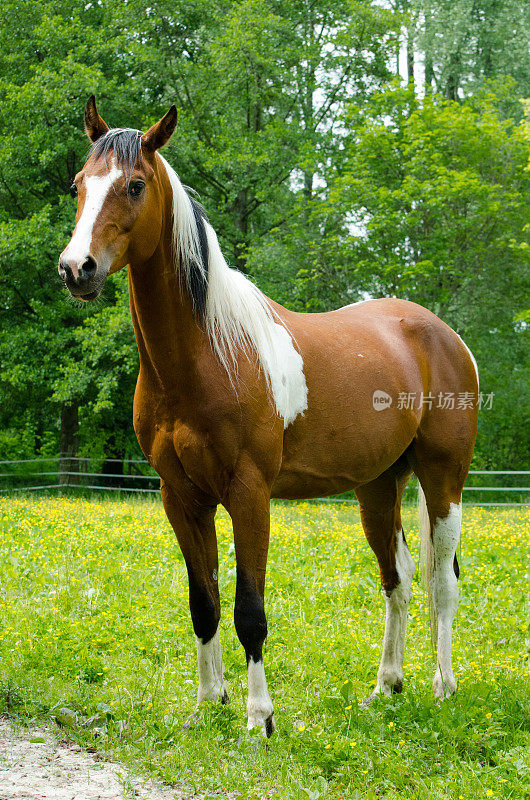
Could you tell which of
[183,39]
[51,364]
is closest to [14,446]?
[51,364]

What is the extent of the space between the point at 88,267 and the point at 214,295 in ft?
2.50

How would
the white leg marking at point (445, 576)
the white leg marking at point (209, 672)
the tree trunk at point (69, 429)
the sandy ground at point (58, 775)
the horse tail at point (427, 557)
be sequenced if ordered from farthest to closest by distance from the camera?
the tree trunk at point (69, 429), the horse tail at point (427, 557), the white leg marking at point (445, 576), the white leg marking at point (209, 672), the sandy ground at point (58, 775)

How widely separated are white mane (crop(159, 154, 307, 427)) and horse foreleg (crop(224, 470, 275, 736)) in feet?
1.40

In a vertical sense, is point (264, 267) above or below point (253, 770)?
above

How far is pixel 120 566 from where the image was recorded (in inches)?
229

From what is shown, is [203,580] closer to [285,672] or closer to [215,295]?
[285,672]

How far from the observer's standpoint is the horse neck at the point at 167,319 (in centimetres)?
306

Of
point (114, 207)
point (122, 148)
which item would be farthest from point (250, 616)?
point (122, 148)

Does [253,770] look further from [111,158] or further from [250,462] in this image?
[111,158]

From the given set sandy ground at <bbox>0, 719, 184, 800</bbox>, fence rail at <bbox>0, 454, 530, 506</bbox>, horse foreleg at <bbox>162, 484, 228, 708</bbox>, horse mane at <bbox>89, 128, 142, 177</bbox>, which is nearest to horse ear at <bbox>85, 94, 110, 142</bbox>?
horse mane at <bbox>89, 128, 142, 177</bbox>

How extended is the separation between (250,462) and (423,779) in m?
1.49

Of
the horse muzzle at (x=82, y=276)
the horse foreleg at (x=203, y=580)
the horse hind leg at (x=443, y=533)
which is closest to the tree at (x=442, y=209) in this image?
the horse hind leg at (x=443, y=533)

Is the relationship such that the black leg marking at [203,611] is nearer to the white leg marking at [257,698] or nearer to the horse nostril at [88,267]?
the white leg marking at [257,698]

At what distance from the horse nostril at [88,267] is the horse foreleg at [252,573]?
3.53ft
